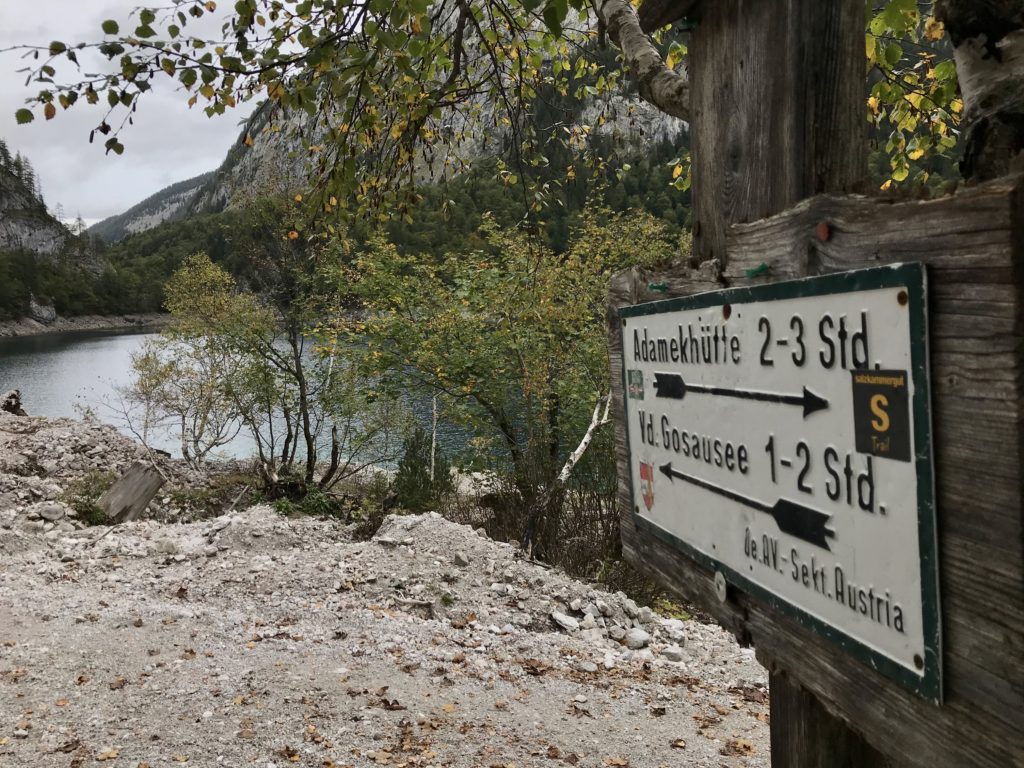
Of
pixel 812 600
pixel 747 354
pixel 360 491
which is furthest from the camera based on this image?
pixel 360 491

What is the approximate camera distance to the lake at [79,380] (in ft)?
80.6

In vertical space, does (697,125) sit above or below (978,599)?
above

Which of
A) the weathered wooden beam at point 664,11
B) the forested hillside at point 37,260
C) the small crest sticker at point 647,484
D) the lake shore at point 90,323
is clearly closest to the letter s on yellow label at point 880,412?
the small crest sticker at point 647,484

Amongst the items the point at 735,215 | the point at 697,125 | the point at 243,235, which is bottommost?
the point at 735,215

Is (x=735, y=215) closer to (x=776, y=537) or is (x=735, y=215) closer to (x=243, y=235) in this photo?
(x=776, y=537)

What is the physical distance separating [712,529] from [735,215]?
71cm

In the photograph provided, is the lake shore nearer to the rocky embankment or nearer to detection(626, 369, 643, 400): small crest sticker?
the rocky embankment

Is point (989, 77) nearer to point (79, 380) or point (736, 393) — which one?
point (736, 393)

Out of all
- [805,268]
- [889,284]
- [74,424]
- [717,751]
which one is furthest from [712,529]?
[74,424]

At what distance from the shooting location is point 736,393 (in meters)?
1.50

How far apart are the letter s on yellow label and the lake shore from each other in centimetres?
9401

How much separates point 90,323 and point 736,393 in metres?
105

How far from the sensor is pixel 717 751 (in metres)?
3.94

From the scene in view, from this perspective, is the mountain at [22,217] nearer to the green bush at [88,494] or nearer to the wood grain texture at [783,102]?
the green bush at [88,494]
